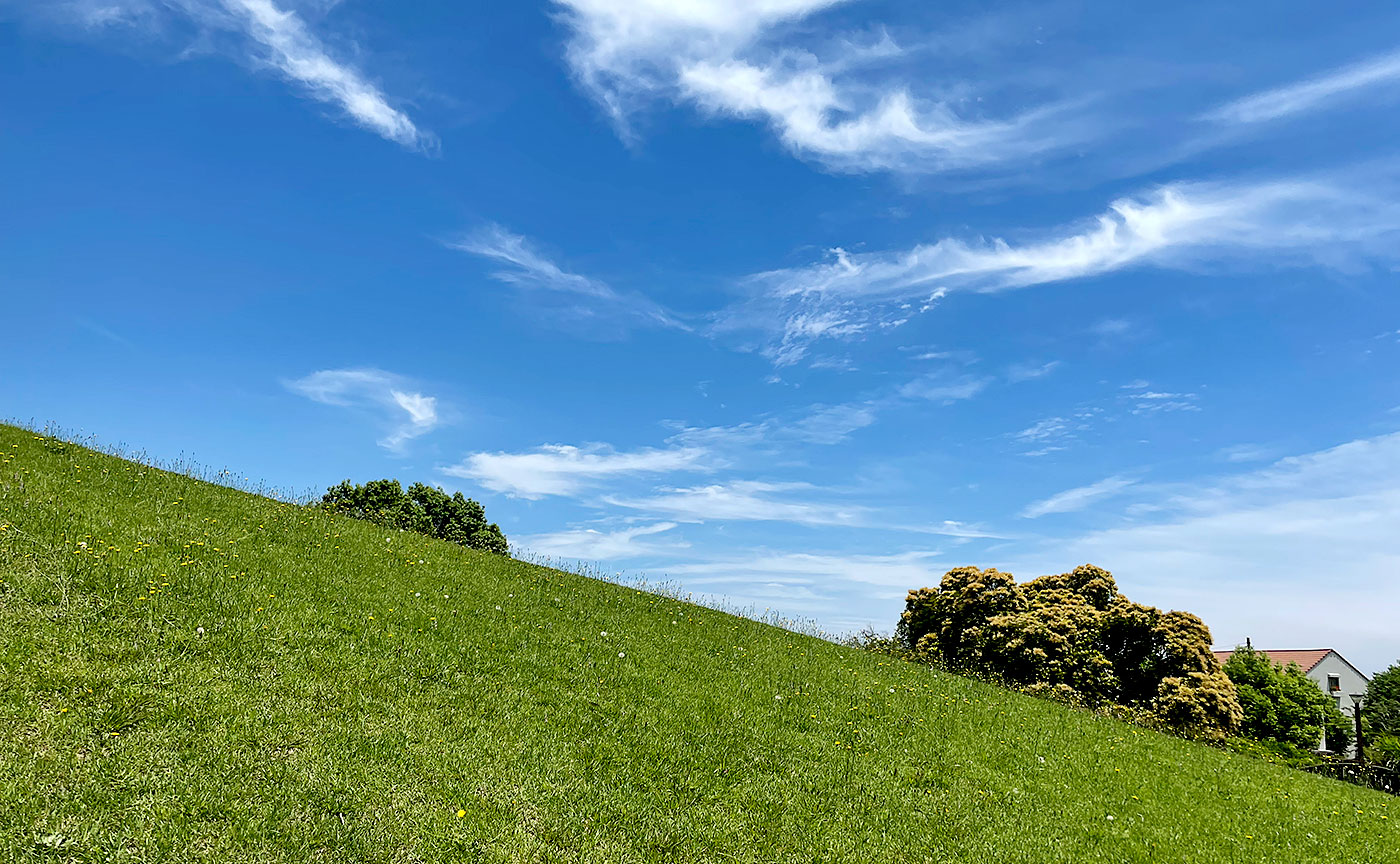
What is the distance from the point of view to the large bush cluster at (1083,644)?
2283cm

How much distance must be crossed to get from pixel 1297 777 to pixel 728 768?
1441 cm

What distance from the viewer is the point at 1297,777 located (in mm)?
16609

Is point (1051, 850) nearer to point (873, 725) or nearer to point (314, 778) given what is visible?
point (873, 725)

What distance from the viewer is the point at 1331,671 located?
62250mm

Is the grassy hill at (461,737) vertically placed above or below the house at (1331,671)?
below

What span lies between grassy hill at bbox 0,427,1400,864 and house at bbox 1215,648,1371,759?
55651mm

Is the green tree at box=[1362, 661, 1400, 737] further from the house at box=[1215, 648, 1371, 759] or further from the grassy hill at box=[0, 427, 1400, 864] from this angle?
the grassy hill at box=[0, 427, 1400, 864]

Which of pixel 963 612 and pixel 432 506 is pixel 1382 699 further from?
pixel 432 506

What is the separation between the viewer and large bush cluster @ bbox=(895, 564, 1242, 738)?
22828 millimetres

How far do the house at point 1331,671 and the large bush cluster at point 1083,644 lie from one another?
149 ft

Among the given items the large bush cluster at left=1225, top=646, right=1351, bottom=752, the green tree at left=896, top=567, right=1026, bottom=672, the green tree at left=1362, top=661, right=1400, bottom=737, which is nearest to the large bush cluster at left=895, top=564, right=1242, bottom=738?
the green tree at left=896, top=567, right=1026, bottom=672

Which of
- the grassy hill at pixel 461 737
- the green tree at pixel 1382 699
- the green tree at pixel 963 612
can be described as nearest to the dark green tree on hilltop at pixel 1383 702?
the green tree at pixel 1382 699

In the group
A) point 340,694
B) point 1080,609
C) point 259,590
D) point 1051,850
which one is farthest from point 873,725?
point 1080,609

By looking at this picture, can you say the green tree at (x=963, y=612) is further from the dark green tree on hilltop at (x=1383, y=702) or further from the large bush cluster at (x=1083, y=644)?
the dark green tree on hilltop at (x=1383, y=702)
